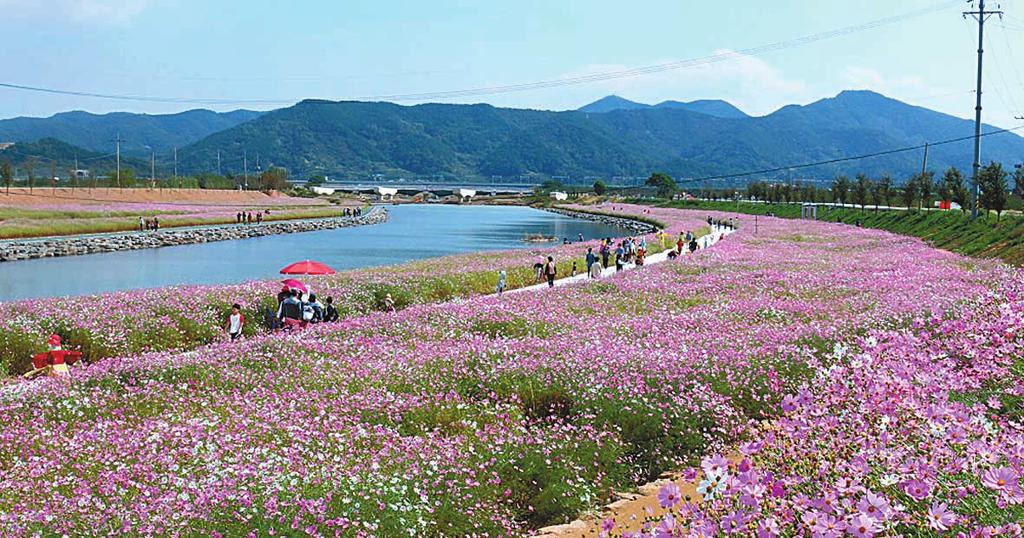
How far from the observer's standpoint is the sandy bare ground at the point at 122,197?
100m

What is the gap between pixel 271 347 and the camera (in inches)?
638

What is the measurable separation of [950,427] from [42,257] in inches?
2481

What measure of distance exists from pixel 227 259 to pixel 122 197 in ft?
237

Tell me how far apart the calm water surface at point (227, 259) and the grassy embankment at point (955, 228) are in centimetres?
2828

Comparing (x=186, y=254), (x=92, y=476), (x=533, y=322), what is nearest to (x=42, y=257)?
(x=186, y=254)

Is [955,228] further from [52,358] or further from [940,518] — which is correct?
[940,518]

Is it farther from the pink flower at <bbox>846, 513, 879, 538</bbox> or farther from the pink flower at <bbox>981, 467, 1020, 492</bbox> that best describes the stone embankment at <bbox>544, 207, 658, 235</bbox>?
the pink flower at <bbox>846, 513, 879, 538</bbox>

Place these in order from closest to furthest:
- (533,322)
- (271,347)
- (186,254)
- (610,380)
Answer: (610,380) < (271,347) < (533,322) < (186,254)

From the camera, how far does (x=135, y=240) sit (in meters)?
70.5

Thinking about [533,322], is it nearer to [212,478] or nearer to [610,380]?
[610,380]

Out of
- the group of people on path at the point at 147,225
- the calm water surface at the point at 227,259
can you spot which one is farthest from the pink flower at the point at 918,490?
the group of people on path at the point at 147,225

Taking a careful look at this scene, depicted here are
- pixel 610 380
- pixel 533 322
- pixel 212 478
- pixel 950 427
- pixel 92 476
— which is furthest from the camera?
pixel 533 322

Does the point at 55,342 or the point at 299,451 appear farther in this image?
the point at 55,342

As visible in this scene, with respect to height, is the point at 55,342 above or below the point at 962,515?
below
